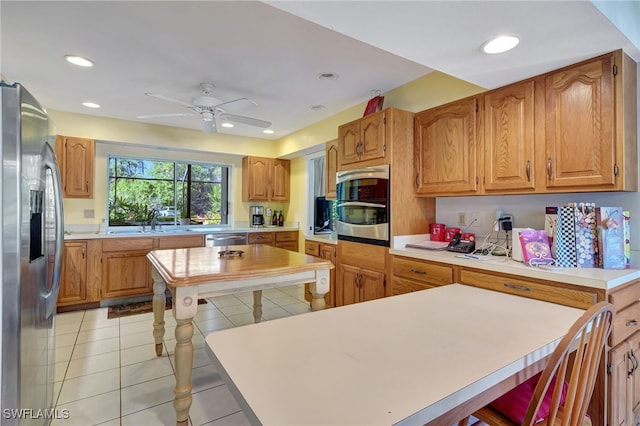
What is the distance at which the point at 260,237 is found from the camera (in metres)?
5.00

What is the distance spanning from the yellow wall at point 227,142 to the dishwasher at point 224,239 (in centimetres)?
70

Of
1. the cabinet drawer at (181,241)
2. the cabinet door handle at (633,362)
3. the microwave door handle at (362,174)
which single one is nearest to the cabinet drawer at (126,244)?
the cabinet drawer at (181,241)

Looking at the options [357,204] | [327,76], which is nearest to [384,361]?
[357,204]

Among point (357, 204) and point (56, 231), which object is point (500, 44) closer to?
point (357, 204)

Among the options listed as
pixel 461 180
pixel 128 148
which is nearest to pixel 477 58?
pixel 461 180

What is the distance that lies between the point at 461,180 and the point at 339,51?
142 centimetres

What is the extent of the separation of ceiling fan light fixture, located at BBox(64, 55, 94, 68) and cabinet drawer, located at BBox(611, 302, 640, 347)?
13.2 ft

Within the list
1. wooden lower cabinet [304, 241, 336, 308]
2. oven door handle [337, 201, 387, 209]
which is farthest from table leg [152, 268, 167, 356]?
oven door handle [337, 201, 387, 209]

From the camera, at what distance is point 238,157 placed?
17.9 feet

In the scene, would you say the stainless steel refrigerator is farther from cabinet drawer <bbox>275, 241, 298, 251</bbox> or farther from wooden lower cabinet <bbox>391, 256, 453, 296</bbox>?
cabinet drawer <bbox>275, 241, 298, 251</bbox>

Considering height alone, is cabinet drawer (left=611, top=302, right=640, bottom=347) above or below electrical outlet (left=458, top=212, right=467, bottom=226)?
below

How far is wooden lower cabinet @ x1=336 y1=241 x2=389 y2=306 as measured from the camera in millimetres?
2822

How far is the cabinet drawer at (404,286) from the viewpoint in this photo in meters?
2.45

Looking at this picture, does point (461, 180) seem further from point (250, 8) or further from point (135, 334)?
point (135, 334)
